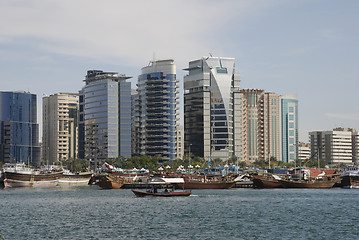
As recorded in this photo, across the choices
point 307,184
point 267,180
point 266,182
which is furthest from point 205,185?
point 307,184

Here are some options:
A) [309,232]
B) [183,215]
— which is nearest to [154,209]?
[183,215]

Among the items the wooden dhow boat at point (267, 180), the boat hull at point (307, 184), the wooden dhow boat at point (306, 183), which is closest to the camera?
the boat hull at point (307, 184)

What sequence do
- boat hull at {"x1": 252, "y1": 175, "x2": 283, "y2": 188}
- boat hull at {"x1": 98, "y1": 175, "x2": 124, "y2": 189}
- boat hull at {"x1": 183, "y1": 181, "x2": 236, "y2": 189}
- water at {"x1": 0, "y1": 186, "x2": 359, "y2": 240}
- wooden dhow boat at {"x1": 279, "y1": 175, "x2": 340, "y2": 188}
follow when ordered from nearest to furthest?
1. water at {"x1": 0, "y1": 186, "x2": 359, "y2": 240}
2. boat hull at {"x1": 183, "y1": 181, "x2": 236, "y2": 189}
3. wooden dhow boat at {"x1": 279, "y1": 175, "x2": 340, "y2": 188}
4. boat hull at {"x1": 252, "y1": 175, "x2": 283, "y2": 188}
5. boat hull at {"x1": 98, "y1": 175, "x2": 124, "y2": 189}

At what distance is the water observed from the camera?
262 feet

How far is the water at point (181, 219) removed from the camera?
79.8m

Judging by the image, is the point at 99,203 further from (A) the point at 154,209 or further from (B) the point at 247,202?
(B) the point at 247,202

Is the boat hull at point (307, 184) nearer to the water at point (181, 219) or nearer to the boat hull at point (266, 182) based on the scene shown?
the boat hull at point (266, 182)

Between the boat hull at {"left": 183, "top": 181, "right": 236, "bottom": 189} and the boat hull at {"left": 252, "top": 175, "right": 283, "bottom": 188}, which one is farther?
the boat hull at {"left": 252, "top": 175, "right": 283, "bottom": 188}

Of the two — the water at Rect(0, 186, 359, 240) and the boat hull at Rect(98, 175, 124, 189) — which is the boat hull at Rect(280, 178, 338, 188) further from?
the water at Rect(0, 186, 359, 240)

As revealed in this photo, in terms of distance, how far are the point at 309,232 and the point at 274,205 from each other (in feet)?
133

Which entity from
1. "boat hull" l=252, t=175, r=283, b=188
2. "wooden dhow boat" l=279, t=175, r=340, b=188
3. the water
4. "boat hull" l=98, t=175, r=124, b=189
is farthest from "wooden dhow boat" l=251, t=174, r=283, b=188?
the water

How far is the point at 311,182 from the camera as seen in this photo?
195 m

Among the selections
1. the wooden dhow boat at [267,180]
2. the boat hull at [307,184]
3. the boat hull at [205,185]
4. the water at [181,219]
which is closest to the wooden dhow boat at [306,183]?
the boat hull at [307,184]

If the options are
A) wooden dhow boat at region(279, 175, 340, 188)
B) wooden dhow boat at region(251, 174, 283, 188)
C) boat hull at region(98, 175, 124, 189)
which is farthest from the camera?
boat hull at region(98, 175, 124, 189)
